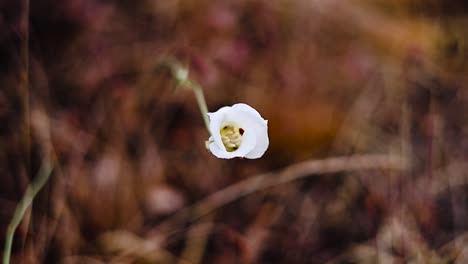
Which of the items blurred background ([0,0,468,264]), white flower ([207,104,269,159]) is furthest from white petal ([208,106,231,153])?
blurred background ([0,0,468,264])

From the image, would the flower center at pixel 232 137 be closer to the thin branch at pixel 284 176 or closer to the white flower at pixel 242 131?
the white flower at pixel 242 131

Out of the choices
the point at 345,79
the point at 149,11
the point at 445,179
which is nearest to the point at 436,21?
the point at 345,79

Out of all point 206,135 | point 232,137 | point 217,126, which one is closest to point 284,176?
point 206,135

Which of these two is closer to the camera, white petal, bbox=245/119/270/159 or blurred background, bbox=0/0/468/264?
white petal, bbox=245/119/270/159

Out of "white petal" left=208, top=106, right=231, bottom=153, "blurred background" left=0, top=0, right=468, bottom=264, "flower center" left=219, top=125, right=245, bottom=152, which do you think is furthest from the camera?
"blurred background" left=0, top=0, right=468, bottom=264

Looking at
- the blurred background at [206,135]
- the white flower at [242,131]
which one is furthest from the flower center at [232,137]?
the blurred background at [206,135]

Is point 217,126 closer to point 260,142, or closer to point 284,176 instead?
point 260,142

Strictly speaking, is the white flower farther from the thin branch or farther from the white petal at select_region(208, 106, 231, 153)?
the thin branch

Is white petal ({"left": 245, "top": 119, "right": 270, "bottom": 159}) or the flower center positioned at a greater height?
the flower center
